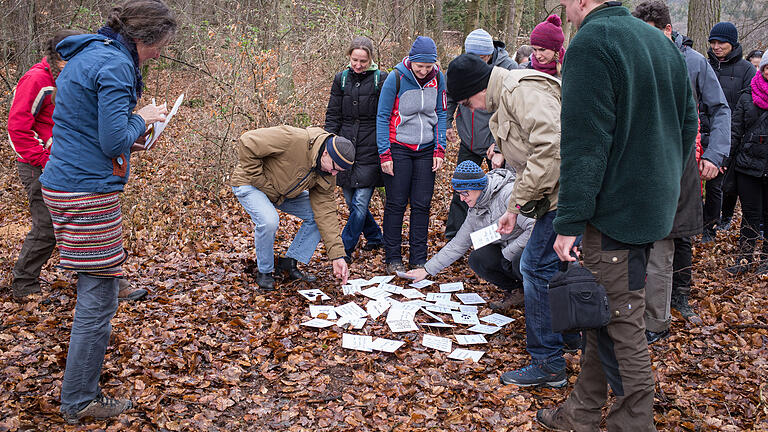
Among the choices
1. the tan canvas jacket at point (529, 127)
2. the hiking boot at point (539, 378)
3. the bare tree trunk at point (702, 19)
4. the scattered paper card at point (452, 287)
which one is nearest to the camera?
the tan canvas jacket at point (529, 127)

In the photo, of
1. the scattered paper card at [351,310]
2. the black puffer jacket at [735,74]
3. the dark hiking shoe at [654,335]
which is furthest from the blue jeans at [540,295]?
the black puffer jacket at [735,74]

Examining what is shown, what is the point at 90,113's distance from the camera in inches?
111

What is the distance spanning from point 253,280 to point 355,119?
1945mm

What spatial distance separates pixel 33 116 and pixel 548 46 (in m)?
4.42

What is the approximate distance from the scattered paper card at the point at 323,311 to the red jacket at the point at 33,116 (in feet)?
8.10

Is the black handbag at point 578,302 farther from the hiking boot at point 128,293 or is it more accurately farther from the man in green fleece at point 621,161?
the hiking boot at point 128,293

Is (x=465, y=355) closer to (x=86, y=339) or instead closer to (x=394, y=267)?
(x=394, y=267)

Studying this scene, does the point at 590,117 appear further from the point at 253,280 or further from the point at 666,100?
the point at 253,280

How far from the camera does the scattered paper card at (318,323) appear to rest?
4.45 meters

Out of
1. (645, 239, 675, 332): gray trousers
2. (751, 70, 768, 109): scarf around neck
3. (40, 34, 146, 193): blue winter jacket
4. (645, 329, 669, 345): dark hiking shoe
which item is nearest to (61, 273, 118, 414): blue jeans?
(40, 34, 146, 193): blue winter jacket

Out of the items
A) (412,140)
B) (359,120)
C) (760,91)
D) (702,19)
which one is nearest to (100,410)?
(412,140)

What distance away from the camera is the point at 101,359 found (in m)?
3.08

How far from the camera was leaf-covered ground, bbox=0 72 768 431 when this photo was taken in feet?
10.8

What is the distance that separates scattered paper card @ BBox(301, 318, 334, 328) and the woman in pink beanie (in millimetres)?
3088
